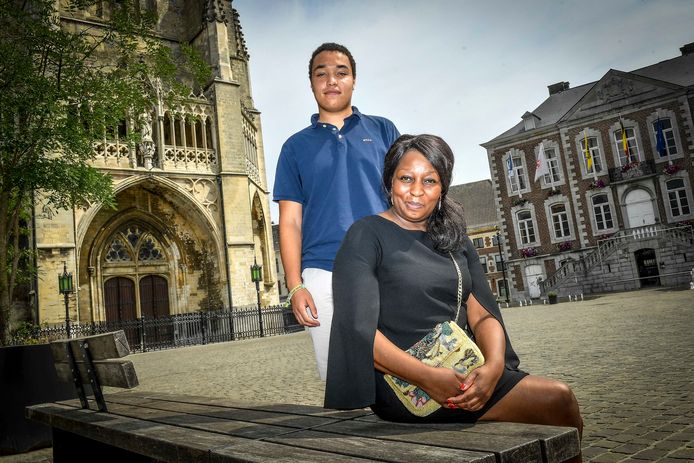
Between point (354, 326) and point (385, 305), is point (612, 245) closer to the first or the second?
point (385, 305)

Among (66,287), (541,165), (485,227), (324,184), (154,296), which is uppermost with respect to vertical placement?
(541,165)

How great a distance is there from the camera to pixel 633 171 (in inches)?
1112

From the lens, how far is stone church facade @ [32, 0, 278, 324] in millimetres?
18672

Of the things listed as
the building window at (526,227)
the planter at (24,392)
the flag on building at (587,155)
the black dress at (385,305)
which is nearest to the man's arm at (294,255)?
the black dress at (385,305)

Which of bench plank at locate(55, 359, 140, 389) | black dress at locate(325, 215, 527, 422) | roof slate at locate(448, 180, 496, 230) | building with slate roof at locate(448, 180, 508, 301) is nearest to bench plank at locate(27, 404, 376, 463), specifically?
bench plank at locate(55, 359, 140, 389)

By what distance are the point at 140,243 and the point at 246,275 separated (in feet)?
15.0

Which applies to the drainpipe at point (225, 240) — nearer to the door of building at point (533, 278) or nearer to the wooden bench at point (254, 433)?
the wooden bench at point (254, 433)

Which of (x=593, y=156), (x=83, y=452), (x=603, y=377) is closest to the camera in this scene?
(x=83, y=452)

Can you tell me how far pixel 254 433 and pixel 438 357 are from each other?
74 cm

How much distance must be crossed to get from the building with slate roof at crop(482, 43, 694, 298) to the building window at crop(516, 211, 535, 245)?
0.20 feet

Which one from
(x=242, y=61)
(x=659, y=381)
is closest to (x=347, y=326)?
(x=659, y=381)

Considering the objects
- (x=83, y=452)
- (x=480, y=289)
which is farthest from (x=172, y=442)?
(x=83, y=452)

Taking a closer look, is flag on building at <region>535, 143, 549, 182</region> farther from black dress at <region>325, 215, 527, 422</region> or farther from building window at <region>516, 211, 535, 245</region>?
black dress at <region>325, 215, 527, 422</region>

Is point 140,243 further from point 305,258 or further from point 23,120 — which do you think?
point 305,258
